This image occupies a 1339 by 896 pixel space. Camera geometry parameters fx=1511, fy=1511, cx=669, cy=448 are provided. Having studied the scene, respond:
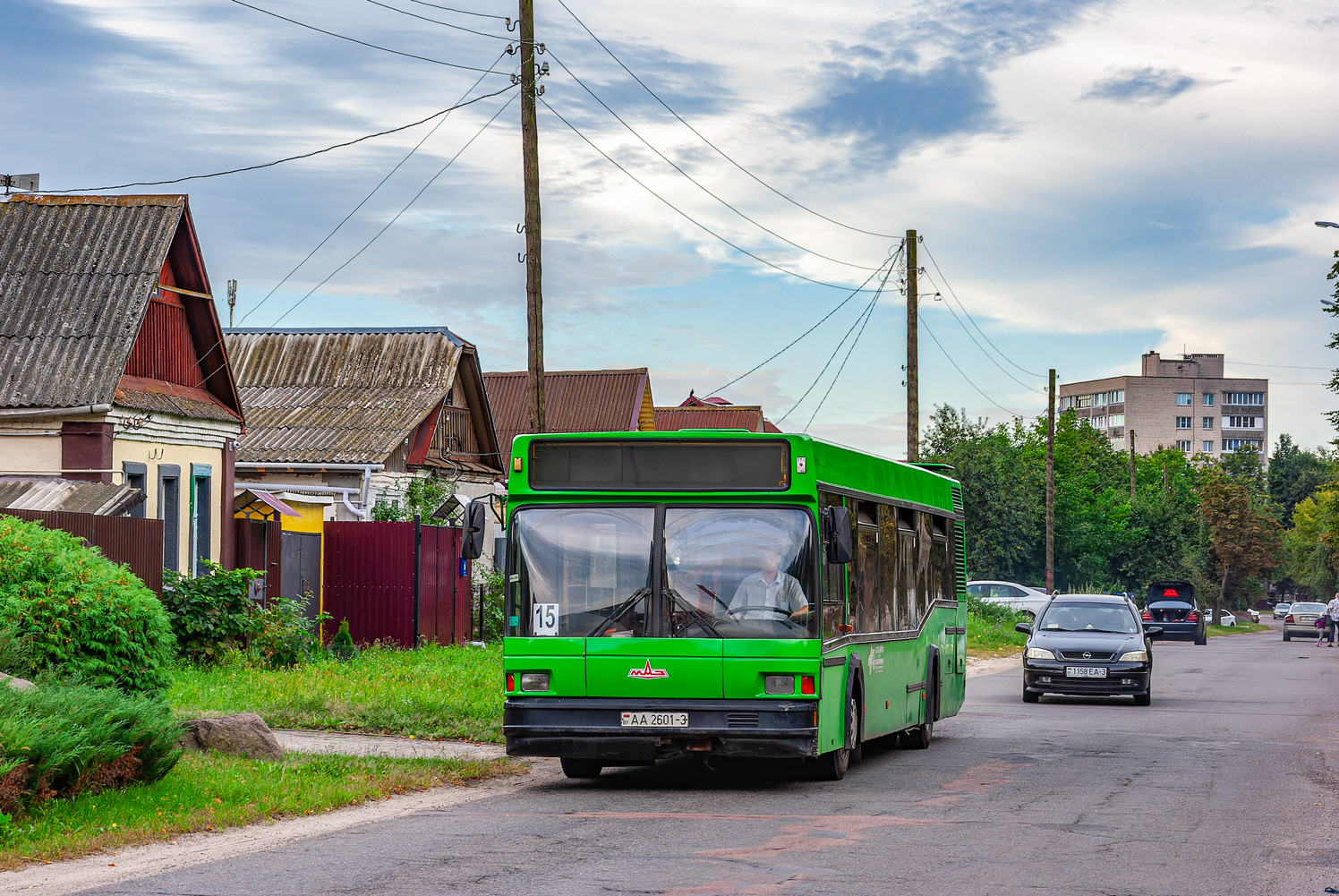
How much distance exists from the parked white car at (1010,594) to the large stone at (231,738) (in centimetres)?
3923

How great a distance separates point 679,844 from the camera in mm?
9125

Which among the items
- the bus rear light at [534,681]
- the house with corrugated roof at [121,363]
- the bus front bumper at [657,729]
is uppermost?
the house with corrugated roof at [121,363]

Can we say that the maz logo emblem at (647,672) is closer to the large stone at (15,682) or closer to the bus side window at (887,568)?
the bus side window at (887,568)

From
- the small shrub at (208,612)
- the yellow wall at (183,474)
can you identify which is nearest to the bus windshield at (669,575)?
the small shrub at (208,612)

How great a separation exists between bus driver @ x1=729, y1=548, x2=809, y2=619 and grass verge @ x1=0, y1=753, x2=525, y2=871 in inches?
114

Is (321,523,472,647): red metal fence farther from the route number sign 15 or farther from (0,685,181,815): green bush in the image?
(0,685,181,815): green bush

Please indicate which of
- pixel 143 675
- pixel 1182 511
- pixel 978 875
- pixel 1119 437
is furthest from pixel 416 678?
pixel 1119 437

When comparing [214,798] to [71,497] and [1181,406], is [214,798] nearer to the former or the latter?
[71,497]

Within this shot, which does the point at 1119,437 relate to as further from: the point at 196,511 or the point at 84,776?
the point at 84,776

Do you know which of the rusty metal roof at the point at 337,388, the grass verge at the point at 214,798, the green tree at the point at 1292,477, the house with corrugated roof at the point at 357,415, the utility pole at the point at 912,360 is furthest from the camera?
the green tree at the point at 1292,477

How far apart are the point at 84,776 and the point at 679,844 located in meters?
3.88

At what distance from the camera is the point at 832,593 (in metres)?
12.0

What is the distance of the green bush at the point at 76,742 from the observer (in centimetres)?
897

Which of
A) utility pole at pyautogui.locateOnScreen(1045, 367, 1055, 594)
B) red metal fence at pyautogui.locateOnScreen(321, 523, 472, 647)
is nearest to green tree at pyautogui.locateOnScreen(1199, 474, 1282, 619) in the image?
utility pole at pyautogui.locateOnScreen(1045, 367, 1055, 594)
